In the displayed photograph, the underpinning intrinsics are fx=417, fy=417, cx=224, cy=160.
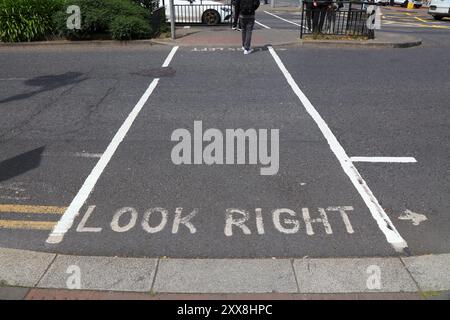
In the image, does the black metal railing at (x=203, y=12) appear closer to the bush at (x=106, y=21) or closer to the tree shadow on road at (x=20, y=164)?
the bush at (x=106, y=21)

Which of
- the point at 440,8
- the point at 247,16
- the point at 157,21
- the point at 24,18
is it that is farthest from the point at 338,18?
the point at 440,8

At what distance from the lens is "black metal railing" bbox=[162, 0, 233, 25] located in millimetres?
17714

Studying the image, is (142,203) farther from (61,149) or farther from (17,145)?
→ (17,145)

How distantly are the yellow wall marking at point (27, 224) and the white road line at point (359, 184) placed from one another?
327 cm

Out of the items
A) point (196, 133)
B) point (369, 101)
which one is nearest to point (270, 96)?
point (369, 101)

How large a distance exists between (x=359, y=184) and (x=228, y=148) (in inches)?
73.8

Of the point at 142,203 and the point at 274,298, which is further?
the point at 142,203

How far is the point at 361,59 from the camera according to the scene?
11734 millimetres

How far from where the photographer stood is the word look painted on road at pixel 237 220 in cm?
406

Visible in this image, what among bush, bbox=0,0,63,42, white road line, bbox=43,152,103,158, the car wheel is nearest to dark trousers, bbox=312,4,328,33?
the car wheel

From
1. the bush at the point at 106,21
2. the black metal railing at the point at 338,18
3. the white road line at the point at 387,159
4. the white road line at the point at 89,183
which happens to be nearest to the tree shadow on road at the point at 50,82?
the white road line at the point at 89,183

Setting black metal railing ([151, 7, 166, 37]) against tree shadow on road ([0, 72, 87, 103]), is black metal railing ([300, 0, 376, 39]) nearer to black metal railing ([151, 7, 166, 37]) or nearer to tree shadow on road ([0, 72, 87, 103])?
black metal railing ([151, 7, 166, 37])

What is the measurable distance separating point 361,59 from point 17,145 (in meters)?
9.31

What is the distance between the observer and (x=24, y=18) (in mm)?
13070
